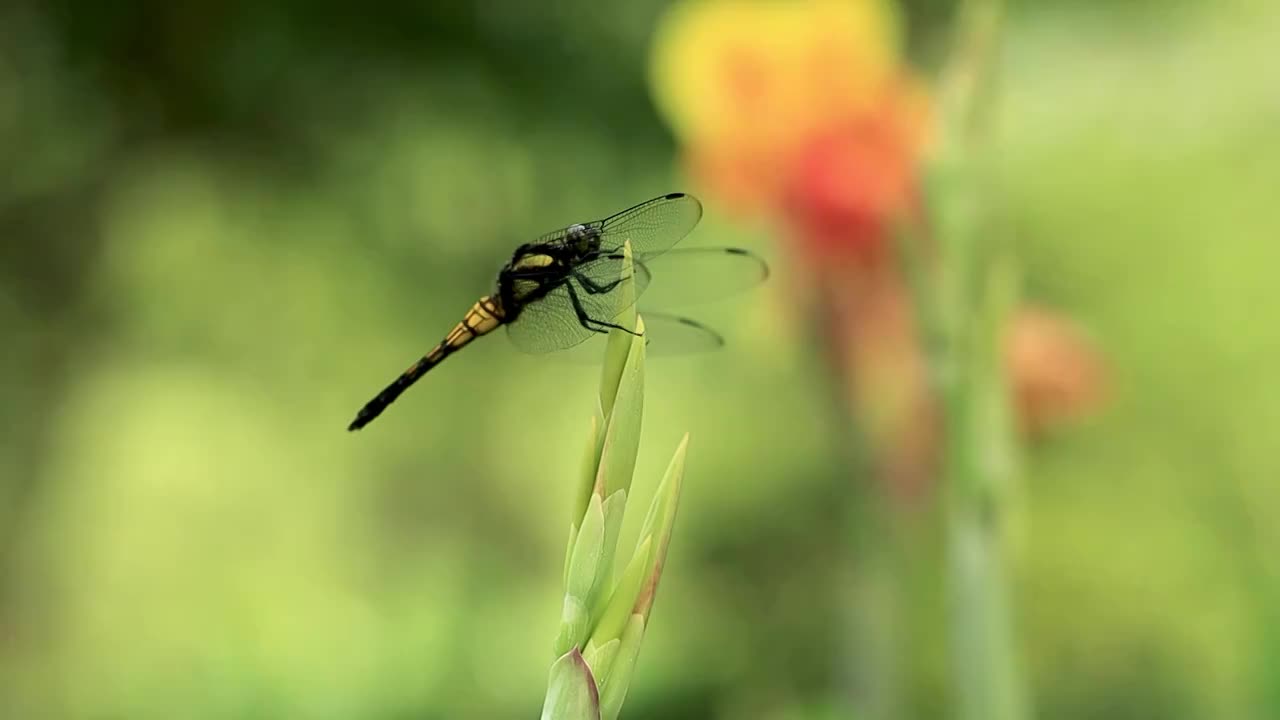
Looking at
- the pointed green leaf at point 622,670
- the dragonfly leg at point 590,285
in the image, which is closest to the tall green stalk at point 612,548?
the pointed green leaf at point 622,670

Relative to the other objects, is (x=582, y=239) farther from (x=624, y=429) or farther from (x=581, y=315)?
(x=624, y=429)

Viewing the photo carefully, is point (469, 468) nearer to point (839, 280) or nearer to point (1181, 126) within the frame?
point (839, 280)

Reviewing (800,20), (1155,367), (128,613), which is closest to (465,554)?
(128,613)

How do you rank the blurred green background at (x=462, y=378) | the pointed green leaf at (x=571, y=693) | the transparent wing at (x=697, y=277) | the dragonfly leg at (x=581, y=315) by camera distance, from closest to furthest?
the pointed green leaf at (x=571, y=693)
the dragonfly leg at (x=581, y=315)
the transparent wing at (x=697, y=277)
the blurred green background at (x=462, y=378)

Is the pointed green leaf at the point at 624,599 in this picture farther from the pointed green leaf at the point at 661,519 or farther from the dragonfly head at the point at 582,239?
the dragonfly head at the point at 582,239

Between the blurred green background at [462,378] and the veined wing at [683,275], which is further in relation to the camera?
the blurred green background at [462,378]

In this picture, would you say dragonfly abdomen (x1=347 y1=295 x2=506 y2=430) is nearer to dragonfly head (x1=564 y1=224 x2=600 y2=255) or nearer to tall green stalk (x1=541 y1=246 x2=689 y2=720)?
dragonfly head (x1=564 y1=224 x2=600 y2=255)
